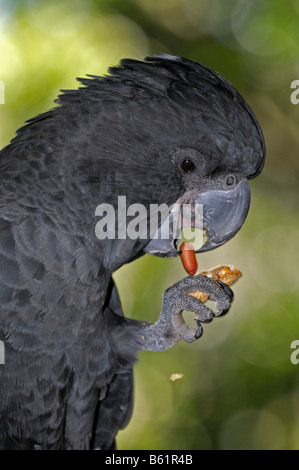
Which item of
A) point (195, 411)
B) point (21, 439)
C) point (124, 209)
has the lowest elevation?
point (21, 439)

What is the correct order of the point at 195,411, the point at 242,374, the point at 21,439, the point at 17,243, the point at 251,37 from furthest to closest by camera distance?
the point at 195,411 → the point at 242,374 → the point at 251,37 → the point at 21,439 → the point at 17,243

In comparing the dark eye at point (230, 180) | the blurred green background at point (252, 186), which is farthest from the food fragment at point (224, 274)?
the blurred green background at point (252, 186)

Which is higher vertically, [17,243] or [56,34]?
[56,34]

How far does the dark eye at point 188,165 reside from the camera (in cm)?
137

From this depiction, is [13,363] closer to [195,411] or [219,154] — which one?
[219,154]

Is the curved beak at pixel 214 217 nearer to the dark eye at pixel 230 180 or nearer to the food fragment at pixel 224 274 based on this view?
the dark eye at pixel 230 180

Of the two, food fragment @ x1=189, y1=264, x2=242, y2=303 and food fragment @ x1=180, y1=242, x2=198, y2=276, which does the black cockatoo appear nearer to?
food fragment @ x1=180, y1=242, x2=198, y2=276

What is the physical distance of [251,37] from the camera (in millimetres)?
2367

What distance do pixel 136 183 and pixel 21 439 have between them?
0.91 m

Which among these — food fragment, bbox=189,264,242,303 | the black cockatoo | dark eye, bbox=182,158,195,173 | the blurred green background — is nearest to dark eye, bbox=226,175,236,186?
the black cockatoo

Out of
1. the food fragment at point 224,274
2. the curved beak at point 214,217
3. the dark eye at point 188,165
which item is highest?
the dark eye at point 188,165

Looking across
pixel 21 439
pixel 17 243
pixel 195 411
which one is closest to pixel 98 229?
pixel 17 243

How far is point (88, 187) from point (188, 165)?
0.30 metres

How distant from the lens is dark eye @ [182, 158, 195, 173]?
4.48 ft
